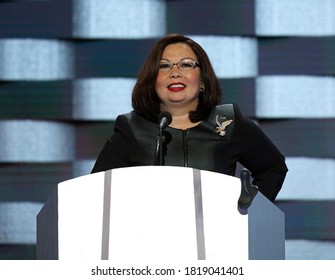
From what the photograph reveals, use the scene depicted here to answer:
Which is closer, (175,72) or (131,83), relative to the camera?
(175,72)

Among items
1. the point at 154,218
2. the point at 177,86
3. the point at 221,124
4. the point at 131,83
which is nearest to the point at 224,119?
the point at 221,124

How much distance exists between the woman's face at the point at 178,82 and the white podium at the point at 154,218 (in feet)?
2.47

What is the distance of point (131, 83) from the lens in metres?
2.95

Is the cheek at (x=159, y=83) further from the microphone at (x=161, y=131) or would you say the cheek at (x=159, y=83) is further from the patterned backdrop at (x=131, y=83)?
the patterned backdrop at (x=131, y=83)

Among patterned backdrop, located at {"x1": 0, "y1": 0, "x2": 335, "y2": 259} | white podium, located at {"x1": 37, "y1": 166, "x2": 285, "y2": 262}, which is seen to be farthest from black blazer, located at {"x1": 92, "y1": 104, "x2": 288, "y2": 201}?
white podium, located at {"x1": 37, "y1": 166, "x2": 285, "y2": 262}

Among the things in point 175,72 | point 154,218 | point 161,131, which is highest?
point 175,72

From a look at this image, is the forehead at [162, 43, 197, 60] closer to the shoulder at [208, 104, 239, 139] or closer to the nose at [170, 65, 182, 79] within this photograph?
the nose at [170, 65, 182, 79]

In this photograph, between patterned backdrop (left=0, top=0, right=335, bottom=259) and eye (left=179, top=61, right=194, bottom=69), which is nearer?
eye (left=179, top=61, right=194, bottom=69)

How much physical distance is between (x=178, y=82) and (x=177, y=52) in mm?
91

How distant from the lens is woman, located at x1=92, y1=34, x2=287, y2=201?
2.39 meters

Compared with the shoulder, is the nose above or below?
above

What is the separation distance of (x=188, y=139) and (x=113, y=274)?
915 millimetres

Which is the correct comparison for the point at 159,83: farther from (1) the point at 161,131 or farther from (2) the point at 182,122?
(1) the point at 161,131

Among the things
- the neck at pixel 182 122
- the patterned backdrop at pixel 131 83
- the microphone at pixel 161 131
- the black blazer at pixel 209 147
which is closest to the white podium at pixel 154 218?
the microphone at pixel 161 131
